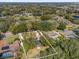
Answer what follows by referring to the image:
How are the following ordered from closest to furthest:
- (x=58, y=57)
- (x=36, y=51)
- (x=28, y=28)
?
1. (x=58, y=57)
2. (x=36, y=51)
3. (x=28, y=28)

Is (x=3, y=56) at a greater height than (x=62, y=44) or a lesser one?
lesser

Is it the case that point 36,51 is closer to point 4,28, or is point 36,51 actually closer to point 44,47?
point 44,47

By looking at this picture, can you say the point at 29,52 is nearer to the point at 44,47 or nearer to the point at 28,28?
the point at 44,47

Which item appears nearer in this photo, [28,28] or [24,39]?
[24,39]

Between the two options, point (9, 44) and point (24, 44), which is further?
point (9, 44)

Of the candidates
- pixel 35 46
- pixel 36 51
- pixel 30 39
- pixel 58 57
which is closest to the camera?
pixel 58 57

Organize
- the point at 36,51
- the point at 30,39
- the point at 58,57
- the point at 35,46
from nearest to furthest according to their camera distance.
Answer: the point at 58,57 < the point at 36,51 < the point at 35,46 < the point at 30,39

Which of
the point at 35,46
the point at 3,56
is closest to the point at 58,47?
the point at 35,46

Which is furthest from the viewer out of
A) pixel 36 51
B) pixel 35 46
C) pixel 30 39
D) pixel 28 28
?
pixel 28 28

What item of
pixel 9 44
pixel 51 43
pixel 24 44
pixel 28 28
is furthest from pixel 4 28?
pixel 51 43
